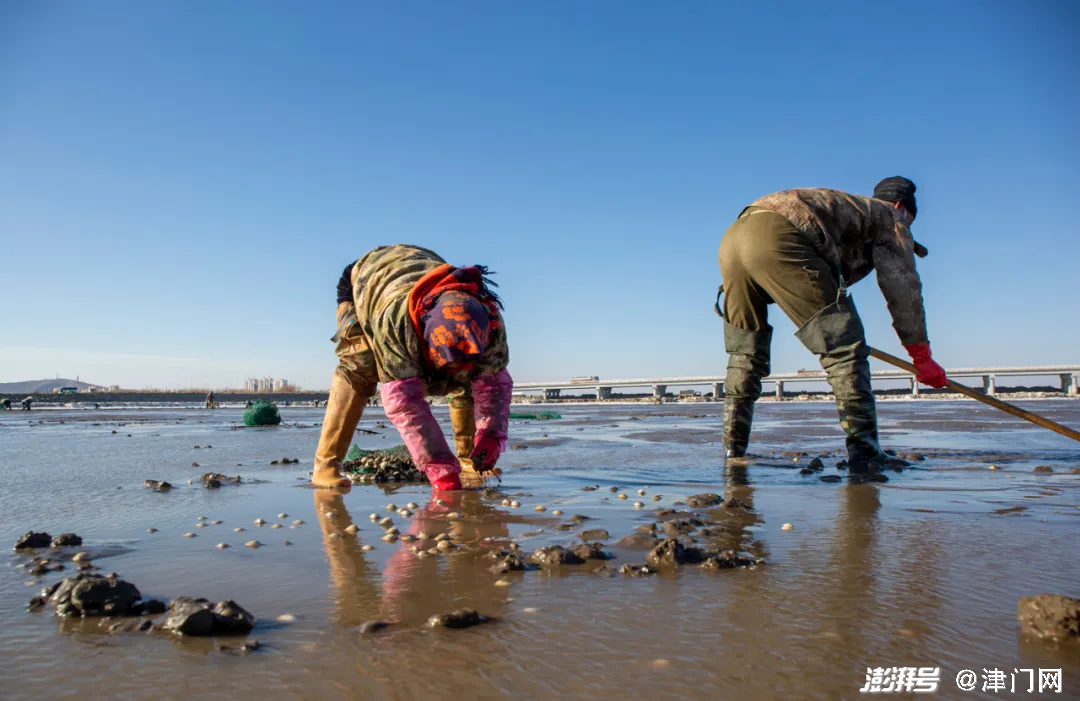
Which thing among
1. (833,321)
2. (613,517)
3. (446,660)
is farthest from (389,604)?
(833,321)

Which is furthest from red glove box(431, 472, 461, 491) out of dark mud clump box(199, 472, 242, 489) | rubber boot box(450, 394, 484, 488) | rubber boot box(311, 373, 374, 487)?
dark mud clump box(199, 472, 242, 489)

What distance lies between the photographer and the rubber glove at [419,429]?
3668 millimetres

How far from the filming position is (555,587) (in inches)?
75.5

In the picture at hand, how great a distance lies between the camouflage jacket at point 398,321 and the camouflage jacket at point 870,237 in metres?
2.20

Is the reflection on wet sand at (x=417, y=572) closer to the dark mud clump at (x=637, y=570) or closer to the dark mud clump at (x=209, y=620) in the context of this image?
the dark mud clump at (x=209, y=620)

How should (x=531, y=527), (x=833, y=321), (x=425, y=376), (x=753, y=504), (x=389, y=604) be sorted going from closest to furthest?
1. (x=389, y=604)
2. (x=531, y=527)
3. (x=753, y=504)
4. (x=425, y=376)
5. (x=833, y=321)

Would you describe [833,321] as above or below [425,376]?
above

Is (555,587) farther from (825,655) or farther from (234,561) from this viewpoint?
(234,561)

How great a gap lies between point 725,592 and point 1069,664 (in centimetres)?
72

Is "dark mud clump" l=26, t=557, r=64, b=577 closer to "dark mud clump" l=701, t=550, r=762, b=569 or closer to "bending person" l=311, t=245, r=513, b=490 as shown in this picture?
"bending person" l=311, t=245, r=513, b=490

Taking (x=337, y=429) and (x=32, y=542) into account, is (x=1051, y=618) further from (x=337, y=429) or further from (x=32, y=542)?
(x=337, y=429)

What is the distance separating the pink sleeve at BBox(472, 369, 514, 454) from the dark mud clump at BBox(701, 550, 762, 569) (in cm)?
203

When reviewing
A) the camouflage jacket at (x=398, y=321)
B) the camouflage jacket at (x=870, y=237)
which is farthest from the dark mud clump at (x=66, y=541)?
the camouflage jacket at (x=870, y=237)

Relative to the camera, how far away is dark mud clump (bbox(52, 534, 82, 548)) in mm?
2576
